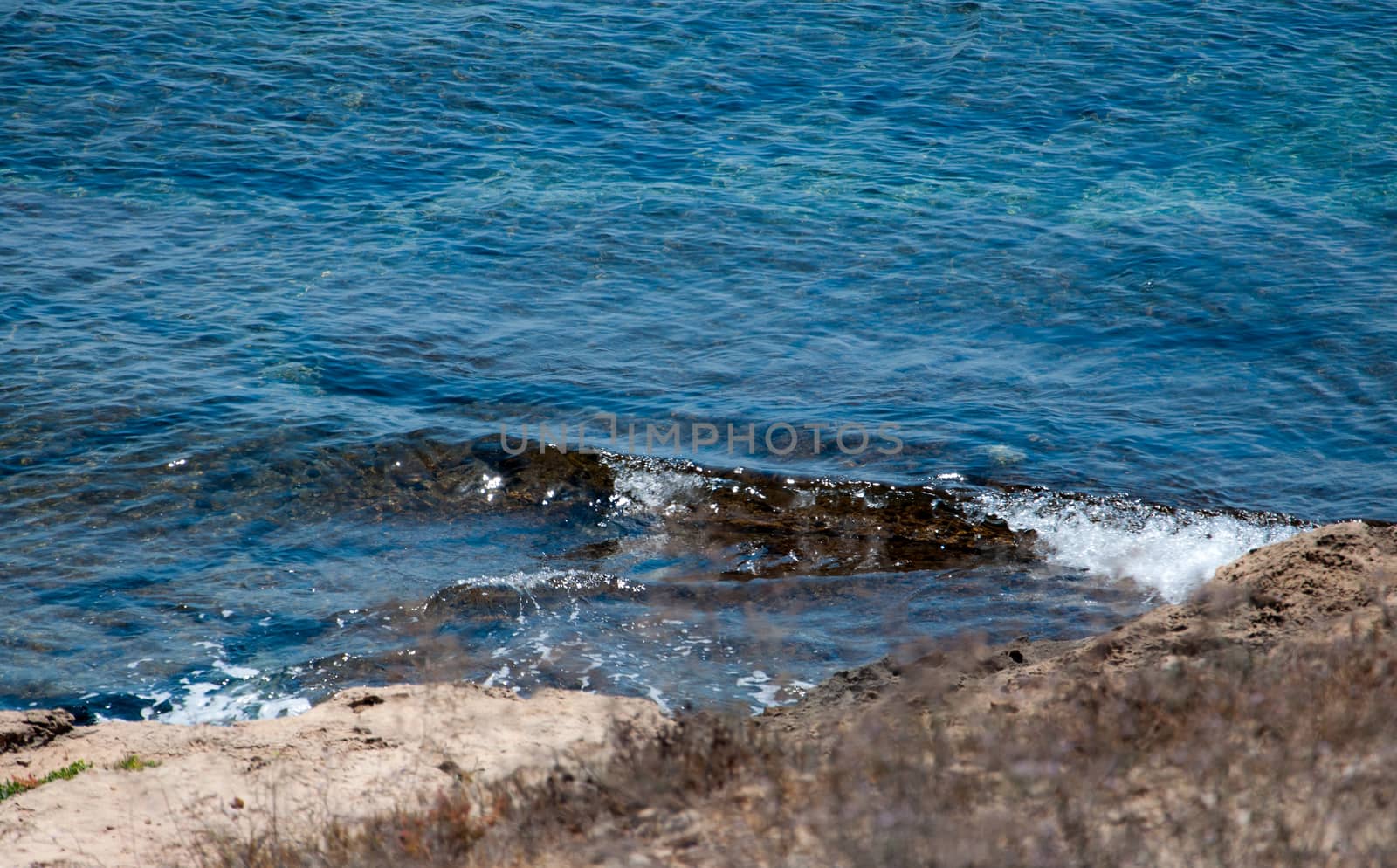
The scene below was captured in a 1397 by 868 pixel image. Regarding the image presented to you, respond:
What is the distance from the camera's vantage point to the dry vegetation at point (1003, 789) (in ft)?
12.9

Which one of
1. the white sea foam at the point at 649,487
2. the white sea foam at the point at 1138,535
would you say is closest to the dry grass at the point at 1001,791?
the white sea foam at the point at 1138,535

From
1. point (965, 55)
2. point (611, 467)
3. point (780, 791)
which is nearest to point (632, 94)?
point (965, 55)

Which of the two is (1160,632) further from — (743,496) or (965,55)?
(965,55)

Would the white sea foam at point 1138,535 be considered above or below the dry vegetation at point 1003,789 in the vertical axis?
below

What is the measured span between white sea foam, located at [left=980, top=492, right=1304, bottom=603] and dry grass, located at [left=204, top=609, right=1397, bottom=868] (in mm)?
4442

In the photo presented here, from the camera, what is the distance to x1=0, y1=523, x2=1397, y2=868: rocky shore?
4.04 metres

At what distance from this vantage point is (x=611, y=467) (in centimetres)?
1172

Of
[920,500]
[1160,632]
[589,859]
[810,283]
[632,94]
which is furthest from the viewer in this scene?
[632,94]

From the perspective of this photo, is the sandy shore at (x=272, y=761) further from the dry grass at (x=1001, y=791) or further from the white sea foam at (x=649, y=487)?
the white sea foam at (x=649, y=487)

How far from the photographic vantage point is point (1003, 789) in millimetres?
4312

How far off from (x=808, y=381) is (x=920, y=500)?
3060 mm

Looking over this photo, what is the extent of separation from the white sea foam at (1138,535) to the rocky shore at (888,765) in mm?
2613

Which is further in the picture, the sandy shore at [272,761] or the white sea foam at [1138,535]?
the white sea foam at [1138,535]

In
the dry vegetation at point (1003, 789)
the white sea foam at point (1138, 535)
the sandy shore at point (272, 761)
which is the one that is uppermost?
the dry vegetation at point (1003, 789)
